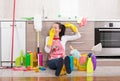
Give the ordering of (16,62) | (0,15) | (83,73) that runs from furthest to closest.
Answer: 1. (0,15)
2. (16,62)
3. (83,73)

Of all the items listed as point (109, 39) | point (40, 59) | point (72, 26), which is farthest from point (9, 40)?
point (109, 39)

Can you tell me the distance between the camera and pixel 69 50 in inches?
149

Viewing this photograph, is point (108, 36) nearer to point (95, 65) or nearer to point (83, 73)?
point (95, 65)

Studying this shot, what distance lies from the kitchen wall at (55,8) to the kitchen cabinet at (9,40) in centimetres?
61

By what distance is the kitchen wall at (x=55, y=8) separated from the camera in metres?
4.25

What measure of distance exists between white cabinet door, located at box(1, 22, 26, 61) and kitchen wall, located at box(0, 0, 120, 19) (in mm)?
612

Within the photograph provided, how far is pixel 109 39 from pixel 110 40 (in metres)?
0.02

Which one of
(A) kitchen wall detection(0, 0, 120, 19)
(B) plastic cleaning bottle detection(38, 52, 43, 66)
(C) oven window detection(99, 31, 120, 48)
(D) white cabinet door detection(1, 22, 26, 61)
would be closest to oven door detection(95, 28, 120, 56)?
(C) oven window detection(99, 31, 120, 48)

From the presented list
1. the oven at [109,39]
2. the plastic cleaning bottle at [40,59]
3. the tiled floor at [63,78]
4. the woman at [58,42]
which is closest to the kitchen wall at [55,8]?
the oven at [109,39]

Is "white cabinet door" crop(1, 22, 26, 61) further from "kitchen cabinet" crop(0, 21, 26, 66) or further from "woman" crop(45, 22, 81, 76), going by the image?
"woman" crop(45, 22, 81, 76)

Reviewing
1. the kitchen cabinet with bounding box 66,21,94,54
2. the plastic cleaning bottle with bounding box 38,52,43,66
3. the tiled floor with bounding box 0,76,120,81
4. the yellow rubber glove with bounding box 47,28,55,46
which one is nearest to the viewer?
the tiled floor with bounding box 0,76,120,81

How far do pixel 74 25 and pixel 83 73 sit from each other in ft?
2.60

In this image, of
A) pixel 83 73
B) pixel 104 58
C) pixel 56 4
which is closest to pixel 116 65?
pixel 104 58

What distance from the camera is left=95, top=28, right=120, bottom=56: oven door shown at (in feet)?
12.5
